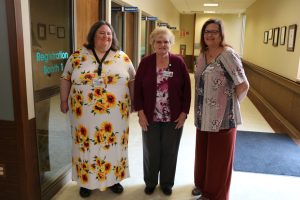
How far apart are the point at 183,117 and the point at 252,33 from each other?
8105 millimetres

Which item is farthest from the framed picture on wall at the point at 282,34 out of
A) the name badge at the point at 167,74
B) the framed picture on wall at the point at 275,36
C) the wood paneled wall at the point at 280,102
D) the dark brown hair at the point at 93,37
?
the dark brown hair at the point at 93,37

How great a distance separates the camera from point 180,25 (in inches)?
549

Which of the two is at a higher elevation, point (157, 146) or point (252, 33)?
point (252, 33)

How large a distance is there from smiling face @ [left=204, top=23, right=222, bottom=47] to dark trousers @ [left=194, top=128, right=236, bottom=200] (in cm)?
68

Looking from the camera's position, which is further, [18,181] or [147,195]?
[147,195]

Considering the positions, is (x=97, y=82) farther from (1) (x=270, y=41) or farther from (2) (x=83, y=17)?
(1) (x=270, y=41)

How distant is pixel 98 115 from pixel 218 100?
0.93m

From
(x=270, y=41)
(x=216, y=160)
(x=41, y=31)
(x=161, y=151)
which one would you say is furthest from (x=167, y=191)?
(x=270, y=41)

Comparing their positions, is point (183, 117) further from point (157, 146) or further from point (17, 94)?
point (17, 94)

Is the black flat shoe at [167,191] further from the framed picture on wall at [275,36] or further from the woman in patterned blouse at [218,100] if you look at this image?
the framed picture on wall at [275,36]

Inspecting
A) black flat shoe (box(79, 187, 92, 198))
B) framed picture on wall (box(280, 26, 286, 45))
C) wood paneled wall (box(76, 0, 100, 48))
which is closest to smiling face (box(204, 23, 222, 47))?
wood paneled wall (box(76, 0, 100, 48))

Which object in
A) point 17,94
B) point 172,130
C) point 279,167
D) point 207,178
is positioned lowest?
point 279,167

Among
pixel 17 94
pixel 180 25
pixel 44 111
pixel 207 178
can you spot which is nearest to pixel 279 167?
pixel 207 178

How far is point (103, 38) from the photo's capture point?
7.23 ft
